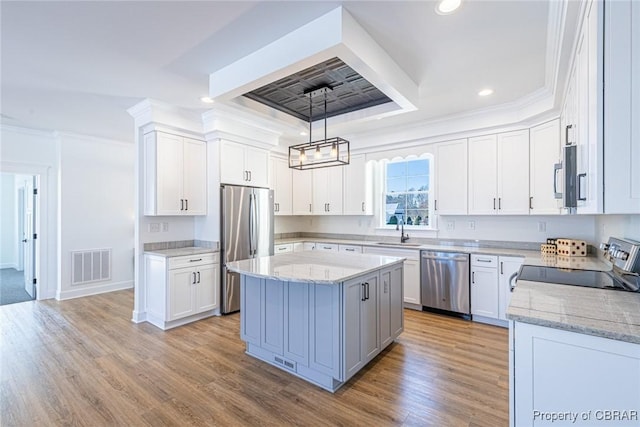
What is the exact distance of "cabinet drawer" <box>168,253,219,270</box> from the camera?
12.3 feet

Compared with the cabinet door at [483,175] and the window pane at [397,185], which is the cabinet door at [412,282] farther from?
the window pane at [397,185]

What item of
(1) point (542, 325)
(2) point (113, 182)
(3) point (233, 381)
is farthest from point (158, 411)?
(2) point (113, 182)

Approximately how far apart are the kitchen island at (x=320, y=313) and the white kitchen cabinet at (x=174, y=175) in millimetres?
1790

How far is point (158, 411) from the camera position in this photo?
84.3 inches

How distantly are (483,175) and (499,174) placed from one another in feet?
0.62

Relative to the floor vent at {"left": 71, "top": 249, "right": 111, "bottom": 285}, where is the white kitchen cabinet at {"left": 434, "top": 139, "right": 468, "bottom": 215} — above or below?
above

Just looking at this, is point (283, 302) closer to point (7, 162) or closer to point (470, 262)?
point (470, 262)

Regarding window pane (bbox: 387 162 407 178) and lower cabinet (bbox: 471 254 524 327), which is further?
window pane (bbox: 387 162 407 178)

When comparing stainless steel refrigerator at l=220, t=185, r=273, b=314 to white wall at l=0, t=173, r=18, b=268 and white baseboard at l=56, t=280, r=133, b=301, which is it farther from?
white wall at l=0, t=173, r=18, b=268

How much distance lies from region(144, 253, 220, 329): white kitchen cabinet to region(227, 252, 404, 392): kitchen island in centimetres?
127

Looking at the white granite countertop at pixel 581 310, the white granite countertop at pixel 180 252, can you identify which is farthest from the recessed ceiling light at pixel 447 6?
the white granite countertop at pixel 180 252

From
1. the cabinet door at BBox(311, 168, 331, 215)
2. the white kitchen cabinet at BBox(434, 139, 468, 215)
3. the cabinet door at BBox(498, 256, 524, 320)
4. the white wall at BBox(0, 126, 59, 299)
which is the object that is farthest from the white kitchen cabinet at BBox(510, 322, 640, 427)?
the white wall at BBox(0, 126, 59, 299)

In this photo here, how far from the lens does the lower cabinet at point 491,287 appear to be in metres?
3.61
